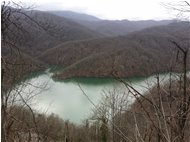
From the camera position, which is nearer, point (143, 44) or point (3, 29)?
point (3, 29)

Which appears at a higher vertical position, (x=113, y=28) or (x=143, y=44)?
(x=113, y=28)

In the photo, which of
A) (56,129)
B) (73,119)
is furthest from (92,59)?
(56,129)

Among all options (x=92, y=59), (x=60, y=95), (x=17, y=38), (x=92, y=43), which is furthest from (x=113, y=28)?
(x=17, y=38)

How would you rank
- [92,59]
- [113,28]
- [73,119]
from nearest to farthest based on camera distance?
[73,119] → [92,59] → [113,28]

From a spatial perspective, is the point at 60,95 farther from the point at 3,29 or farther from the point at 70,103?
the point at 3,29

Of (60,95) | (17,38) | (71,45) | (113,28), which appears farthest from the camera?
(113,28)

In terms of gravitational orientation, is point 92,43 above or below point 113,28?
below

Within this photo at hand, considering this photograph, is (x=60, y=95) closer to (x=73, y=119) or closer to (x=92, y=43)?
(x=73, y=119)

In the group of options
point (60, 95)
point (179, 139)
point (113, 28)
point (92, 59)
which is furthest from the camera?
point (113, 28)

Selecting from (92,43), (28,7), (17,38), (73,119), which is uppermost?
(92,43)
